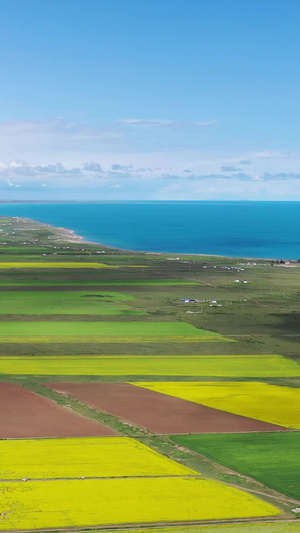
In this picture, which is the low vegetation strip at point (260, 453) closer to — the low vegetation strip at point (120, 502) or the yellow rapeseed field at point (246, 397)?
the low vegetation strip at point (120, 502)

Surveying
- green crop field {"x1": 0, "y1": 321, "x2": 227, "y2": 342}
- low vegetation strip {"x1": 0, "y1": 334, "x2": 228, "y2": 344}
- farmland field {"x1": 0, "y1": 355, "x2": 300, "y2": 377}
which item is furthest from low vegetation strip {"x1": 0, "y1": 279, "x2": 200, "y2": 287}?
farmland field {"x1": 0, "y1": 355, "x2": 300, "y2": 377}

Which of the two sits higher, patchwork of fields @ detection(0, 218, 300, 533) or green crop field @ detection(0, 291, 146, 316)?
green crop field @ detection(0, 291, 146, 316)

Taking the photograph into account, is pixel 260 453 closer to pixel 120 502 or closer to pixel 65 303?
pixel 120 502

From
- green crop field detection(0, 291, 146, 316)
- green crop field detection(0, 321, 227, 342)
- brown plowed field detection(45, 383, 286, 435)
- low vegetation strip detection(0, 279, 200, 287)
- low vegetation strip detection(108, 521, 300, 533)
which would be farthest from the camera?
low vegetation strip detection(0, 279, 200, 287)

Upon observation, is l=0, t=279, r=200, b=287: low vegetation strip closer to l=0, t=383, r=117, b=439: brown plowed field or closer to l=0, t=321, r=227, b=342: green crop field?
l=0, t=321, r=227, b=342: green crop field

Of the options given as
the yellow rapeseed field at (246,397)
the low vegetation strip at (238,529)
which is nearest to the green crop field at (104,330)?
the yellow rapeseed field at (246,397)
